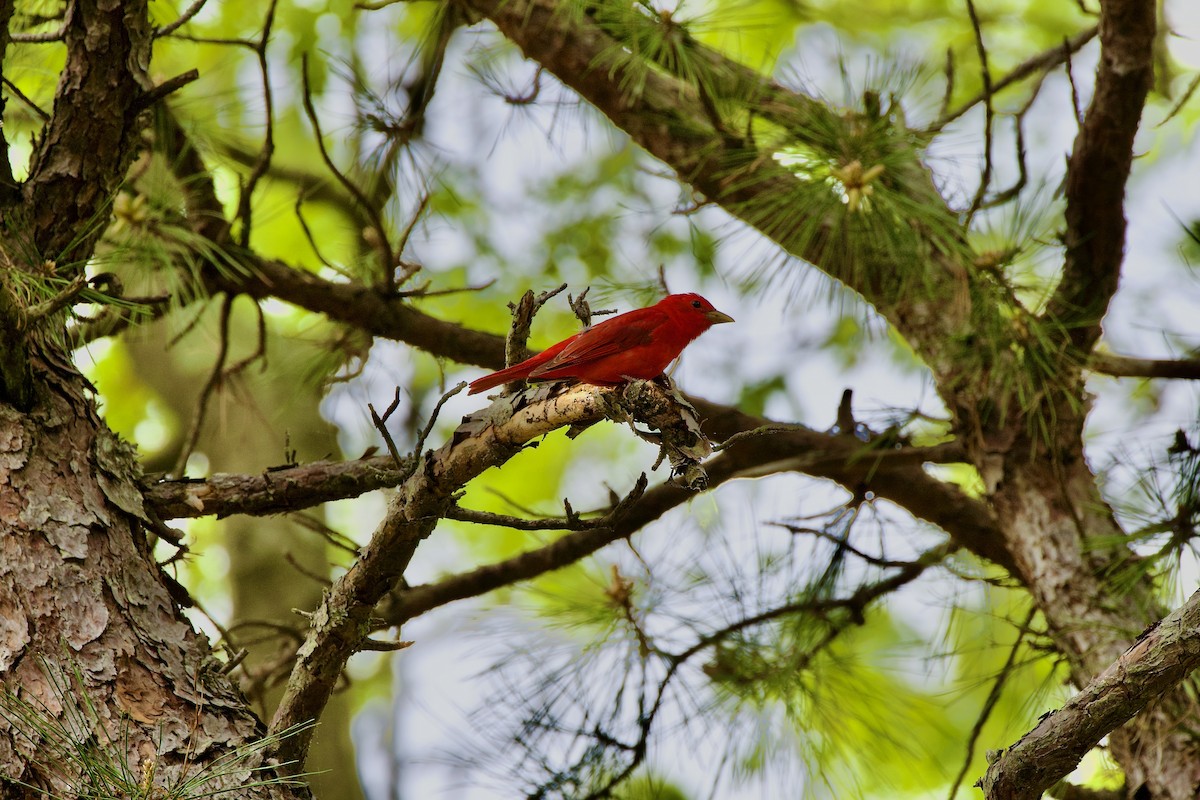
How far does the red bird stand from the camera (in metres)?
2.33

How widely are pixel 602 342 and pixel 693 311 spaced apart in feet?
1.57

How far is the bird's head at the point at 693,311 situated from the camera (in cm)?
272

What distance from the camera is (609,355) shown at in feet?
7.82

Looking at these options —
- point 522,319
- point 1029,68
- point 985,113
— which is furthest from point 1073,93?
point 522,319

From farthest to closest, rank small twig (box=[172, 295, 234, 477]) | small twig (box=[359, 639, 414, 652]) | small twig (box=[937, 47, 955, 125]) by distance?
small twig (box=[172, 295, 234, 477])
small twig (box=[937, 47, 955, 125])
small twig (box=[359, 639, 414, 652])

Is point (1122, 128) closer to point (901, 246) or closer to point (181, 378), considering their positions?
point (901, 246)

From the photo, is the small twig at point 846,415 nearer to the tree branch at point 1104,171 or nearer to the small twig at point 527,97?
the tree branch at point 1104,171

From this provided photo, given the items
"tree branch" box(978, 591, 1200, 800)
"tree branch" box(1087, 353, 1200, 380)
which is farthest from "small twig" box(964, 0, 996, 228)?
"tree branch" box(978, 591, 1200, 800)

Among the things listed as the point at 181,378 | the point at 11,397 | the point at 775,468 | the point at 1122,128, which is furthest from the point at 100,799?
the point at 181,378

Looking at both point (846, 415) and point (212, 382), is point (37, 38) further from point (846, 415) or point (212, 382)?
point (846, 415)

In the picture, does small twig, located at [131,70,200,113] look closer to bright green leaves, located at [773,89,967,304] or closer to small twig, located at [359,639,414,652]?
small twig, located at [359,639,414,652]

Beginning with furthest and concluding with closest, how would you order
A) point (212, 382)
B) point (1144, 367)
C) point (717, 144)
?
point (212, 382)
point (717, 144)
point (1144, 367)

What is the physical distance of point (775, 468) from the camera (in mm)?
3402

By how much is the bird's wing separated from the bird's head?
0.18 metres
